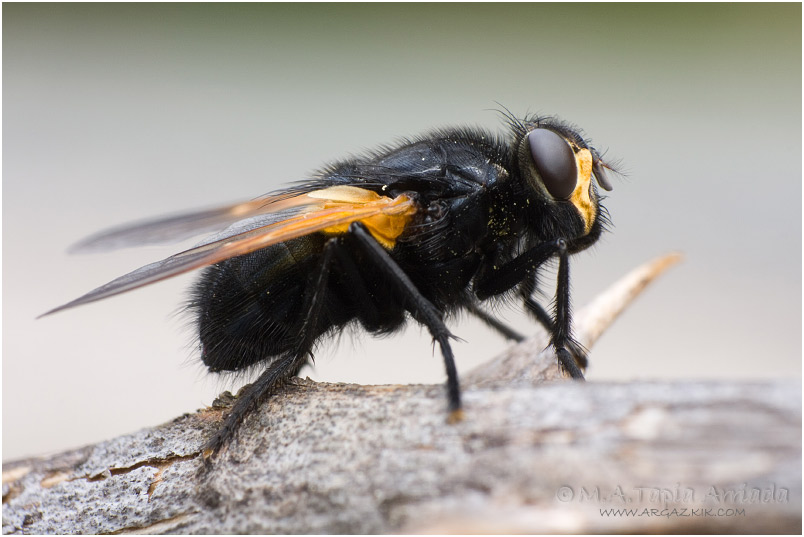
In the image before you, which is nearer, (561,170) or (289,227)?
(289,227)

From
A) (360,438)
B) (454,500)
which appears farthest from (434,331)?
(454,500)

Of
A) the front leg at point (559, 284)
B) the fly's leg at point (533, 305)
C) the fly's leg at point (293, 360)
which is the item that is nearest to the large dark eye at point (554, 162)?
the front leg at point (559, 284)

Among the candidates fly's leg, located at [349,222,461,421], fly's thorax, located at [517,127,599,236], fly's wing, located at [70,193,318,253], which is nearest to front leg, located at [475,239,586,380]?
fly's thorax, located at [517,127,599,236]

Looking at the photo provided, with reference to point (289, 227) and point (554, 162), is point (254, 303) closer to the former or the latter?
point (289, 227)

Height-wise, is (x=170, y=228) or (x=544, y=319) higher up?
(x=170, y=228)

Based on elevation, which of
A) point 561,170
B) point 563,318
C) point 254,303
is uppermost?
point 561,170

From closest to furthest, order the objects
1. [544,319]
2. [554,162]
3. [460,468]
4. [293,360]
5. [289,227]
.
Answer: [460,468] < [289,227] < [293,360] < [554,162] < [544,319]

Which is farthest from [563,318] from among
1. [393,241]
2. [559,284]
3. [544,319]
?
[393,241]
